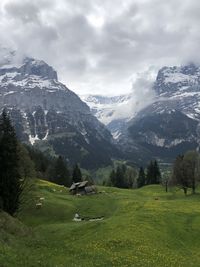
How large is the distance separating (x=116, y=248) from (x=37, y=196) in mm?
55846

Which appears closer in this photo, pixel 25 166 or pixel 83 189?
pixel 25 166

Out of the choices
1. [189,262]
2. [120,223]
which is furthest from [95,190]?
[189,262]

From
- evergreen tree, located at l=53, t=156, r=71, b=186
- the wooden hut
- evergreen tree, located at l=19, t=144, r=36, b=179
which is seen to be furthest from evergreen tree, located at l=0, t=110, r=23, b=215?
evergreen tree, located at l=53, t=156, r=71, b=186

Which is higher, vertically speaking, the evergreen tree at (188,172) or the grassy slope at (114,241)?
the evergreen tree at (188,172)

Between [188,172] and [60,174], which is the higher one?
[188,172]

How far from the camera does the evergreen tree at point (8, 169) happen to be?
7244 cm

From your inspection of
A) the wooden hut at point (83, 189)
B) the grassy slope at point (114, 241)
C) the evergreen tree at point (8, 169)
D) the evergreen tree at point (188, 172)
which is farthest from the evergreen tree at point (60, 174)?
the evergreen tree at point (8, 169)

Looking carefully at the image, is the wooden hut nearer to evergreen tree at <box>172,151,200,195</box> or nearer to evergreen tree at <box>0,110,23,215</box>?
evergreen tree at <box>172,151,200,195</box>

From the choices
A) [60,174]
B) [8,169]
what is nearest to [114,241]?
[8,169]

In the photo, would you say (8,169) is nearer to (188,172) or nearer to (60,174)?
(188,172)

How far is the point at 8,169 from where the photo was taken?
7294 cm

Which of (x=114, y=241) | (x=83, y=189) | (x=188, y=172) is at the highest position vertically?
(x=188, y=172)

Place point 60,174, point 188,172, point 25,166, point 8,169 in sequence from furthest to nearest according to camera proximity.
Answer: point 60,174 → point 188,172 → point 25,166 → point 8,169

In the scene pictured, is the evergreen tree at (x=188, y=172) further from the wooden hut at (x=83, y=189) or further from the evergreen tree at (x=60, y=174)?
the evergreen tree at (x=60, y=174)
